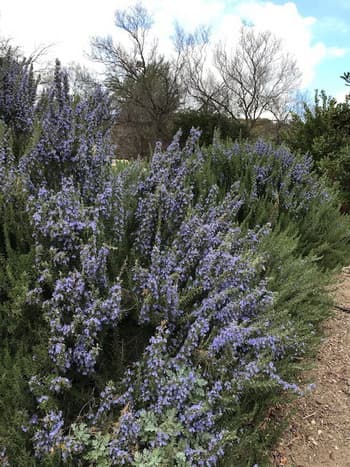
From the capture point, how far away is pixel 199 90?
76.1 ft

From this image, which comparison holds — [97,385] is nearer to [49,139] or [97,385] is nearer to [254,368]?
[254,368]

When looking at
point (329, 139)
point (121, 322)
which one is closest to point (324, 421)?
point (121, 322)

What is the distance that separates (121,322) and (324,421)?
1.22 metres

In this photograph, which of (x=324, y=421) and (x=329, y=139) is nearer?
(x=324, y=421)

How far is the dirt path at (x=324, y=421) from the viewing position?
5.92ft

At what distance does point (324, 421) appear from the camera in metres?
1.99

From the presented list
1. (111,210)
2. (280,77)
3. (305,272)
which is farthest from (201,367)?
(280,77)

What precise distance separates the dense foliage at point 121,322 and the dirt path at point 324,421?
9.3 inches

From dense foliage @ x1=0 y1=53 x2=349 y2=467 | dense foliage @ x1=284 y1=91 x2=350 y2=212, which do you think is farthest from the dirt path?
dense foliage @ x1=284 y1=91 x2=350 y2=212

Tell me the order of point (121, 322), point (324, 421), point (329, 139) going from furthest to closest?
1. point (329, 139)
2. point (324, 421)
3. point (121, 322)

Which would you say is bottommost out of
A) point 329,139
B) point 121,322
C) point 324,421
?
point 324,421

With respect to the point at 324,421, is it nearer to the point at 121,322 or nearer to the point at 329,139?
the point at 121,322

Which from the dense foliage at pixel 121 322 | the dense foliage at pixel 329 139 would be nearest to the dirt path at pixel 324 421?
the dense foliage at pixel 121 322

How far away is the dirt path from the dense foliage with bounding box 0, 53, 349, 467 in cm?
24
